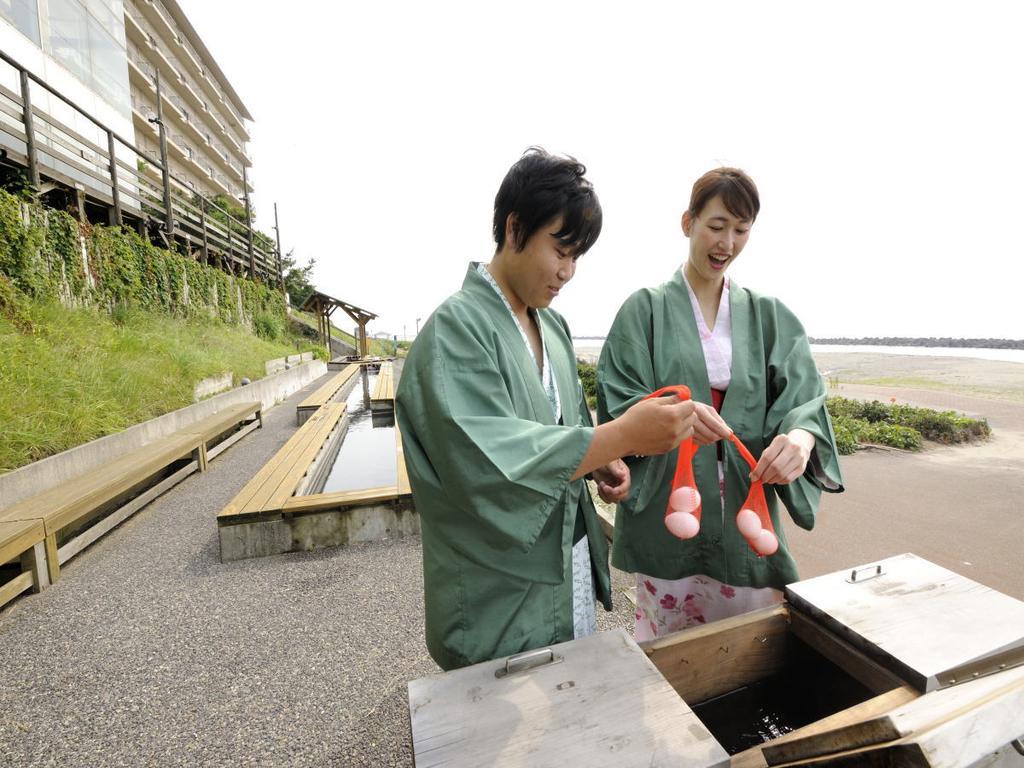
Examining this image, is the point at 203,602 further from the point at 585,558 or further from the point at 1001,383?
the point at 1001,383

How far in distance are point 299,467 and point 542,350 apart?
4.27 m

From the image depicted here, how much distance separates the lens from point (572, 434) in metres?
1.01

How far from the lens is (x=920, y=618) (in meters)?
1.15

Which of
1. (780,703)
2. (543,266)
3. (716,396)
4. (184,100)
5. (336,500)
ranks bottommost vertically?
A: (336,500)

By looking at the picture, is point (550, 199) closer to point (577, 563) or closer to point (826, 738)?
point (577, 563)

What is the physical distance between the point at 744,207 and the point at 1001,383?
2242 centimetres

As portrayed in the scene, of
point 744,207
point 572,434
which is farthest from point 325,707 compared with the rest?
point 744,207

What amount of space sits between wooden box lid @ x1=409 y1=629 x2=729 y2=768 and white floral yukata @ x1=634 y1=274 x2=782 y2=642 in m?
0.79

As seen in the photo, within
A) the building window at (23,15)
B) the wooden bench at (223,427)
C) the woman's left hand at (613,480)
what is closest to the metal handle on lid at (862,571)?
the woman's left hand at (613,480)

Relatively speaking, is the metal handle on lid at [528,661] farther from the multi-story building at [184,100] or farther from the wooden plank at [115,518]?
the multi-story building at [184,100]

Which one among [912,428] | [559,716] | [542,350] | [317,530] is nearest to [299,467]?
[317,530]

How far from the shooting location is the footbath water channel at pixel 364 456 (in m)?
5.66

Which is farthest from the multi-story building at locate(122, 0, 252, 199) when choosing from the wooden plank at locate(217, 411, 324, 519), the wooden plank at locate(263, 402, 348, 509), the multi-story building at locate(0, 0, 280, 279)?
the wooden plank at locate(217, 411, 324, 519)

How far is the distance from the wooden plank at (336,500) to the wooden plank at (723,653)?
3336 mm
